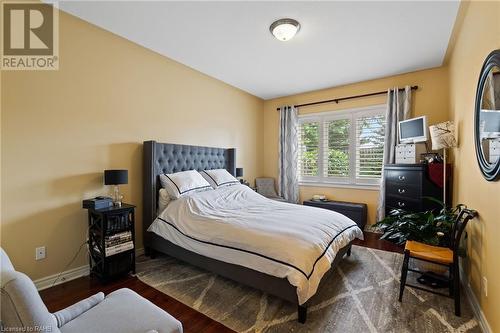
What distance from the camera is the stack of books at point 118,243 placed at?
2.37 metres

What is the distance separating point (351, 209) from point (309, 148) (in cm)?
157

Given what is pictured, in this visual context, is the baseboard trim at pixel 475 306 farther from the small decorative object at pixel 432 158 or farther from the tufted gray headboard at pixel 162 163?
the tufted gray headboard at pixel 162 163

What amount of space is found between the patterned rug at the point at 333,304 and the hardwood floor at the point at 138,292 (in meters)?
0.06

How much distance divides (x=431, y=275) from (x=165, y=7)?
12.6 feet

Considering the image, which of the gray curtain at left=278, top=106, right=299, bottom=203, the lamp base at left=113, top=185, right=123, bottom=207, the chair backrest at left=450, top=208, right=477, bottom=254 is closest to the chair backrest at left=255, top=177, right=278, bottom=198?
the gray curtain at left=278, top=106, right=299, bottom=203

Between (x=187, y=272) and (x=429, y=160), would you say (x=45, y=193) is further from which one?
(x=429, y=160)

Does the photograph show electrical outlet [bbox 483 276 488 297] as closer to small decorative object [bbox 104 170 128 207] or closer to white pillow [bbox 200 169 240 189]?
white pillow [bbox 200 169 240 189]

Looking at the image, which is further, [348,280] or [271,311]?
[348,280]

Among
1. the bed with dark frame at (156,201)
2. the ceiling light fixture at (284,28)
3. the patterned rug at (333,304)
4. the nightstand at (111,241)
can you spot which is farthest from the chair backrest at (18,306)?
the ceiling light fixture at (284,28)

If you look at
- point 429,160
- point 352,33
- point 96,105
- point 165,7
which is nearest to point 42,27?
point 96,105

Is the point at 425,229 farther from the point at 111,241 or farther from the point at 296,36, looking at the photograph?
the point at 111,241

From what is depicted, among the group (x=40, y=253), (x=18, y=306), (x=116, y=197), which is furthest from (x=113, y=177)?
(x=18, y=306)

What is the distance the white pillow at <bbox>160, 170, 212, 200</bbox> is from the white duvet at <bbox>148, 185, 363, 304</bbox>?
0.14 metres

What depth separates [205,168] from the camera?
154 inches
